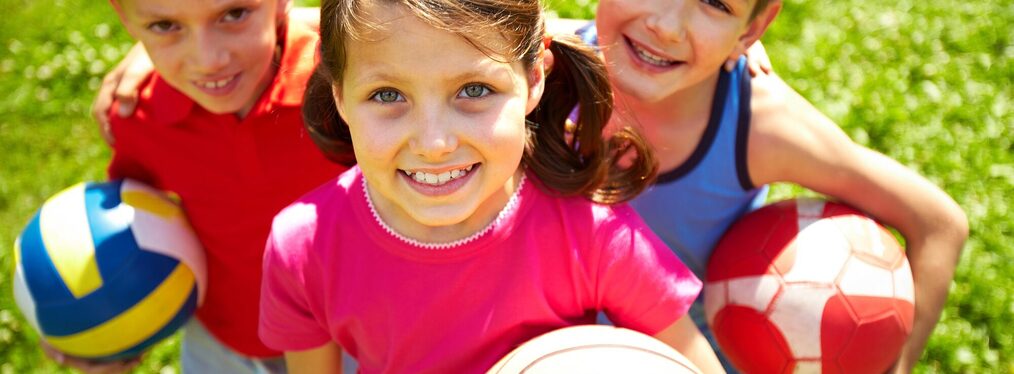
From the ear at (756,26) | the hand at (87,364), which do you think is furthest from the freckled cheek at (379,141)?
the hand at (87,364)

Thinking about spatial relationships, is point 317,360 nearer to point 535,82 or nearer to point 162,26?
point 535,82

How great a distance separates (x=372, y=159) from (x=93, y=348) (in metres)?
1.70

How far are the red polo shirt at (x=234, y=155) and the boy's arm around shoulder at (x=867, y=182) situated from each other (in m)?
1.43

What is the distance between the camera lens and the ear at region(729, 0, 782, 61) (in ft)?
9.59

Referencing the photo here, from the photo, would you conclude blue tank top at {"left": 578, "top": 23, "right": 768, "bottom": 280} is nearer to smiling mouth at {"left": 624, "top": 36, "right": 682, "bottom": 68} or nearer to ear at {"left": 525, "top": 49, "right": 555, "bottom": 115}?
smiling mouth at {"left": 624, "top": 36, "right": 682, "bottom": 68}

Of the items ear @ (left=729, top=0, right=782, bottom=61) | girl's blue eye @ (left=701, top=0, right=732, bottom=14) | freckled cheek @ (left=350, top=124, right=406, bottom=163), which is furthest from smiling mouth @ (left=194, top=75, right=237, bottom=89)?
ear @ (left=729, top=0, right=782, bottom=61)

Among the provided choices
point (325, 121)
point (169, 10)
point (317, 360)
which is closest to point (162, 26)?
point (169, 10)

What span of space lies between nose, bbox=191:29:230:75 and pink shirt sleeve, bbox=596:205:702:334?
1373 mm

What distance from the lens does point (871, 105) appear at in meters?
4.97

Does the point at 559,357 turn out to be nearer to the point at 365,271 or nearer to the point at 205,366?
the point at 365,271

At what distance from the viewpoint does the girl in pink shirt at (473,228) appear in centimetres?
209

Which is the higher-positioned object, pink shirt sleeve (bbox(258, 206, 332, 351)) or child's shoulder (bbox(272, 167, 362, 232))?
child's shoulder (bbox(272, 167, 362, 232))

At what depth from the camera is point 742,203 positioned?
3244 millimetres

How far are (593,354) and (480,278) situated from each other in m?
0.37
